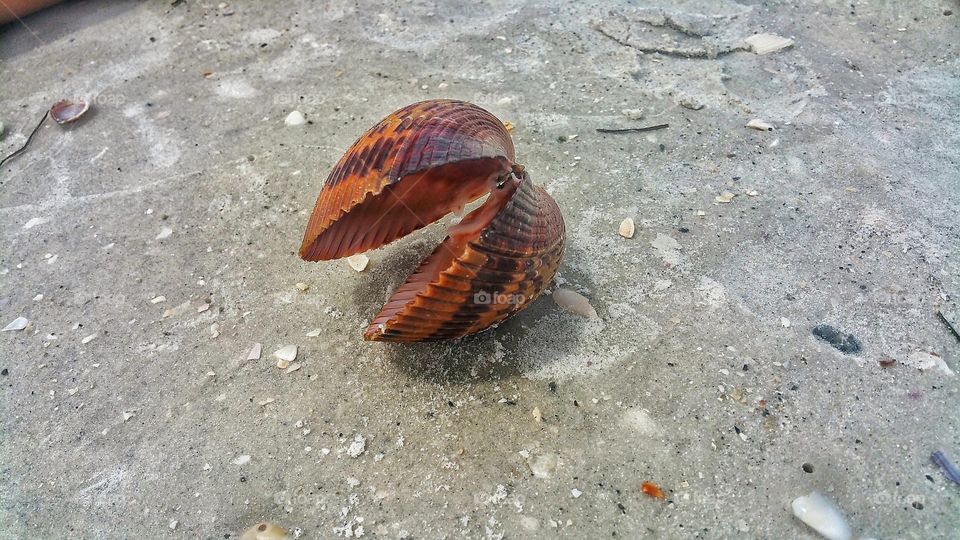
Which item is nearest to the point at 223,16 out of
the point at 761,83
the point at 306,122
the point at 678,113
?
the point at 306,122

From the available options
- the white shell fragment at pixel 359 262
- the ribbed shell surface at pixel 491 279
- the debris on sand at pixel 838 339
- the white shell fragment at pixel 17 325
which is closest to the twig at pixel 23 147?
the white shell fragment at pixel 17 325

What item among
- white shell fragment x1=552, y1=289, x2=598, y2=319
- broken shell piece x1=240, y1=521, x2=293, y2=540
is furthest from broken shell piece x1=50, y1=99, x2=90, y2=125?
white shell fragment x1=552, y1=289, x2=598, y2=319

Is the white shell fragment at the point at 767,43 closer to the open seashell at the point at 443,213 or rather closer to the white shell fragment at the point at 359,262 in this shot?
the open seashell at the point at 443,213

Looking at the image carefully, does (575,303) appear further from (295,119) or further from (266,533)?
(295,119)

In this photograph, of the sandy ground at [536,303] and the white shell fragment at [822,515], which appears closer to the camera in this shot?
the white shell fragment at [822,515]

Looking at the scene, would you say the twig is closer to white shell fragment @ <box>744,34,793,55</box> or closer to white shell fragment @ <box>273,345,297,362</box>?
white shell fragment @ <box>273,345,297,362</box>

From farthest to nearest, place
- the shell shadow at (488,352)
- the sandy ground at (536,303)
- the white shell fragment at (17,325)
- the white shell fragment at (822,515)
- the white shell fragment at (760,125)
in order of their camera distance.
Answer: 1. the white shell fragment at (760,125)
2. the white shell fragment at (17,325)
3. the shell shadow at (488,352)
4. the sandy ground at (536,303)
5. the white shell fragment at (822,515)

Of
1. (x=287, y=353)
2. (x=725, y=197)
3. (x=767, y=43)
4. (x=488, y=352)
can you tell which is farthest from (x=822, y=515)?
(x=767, y=43)
